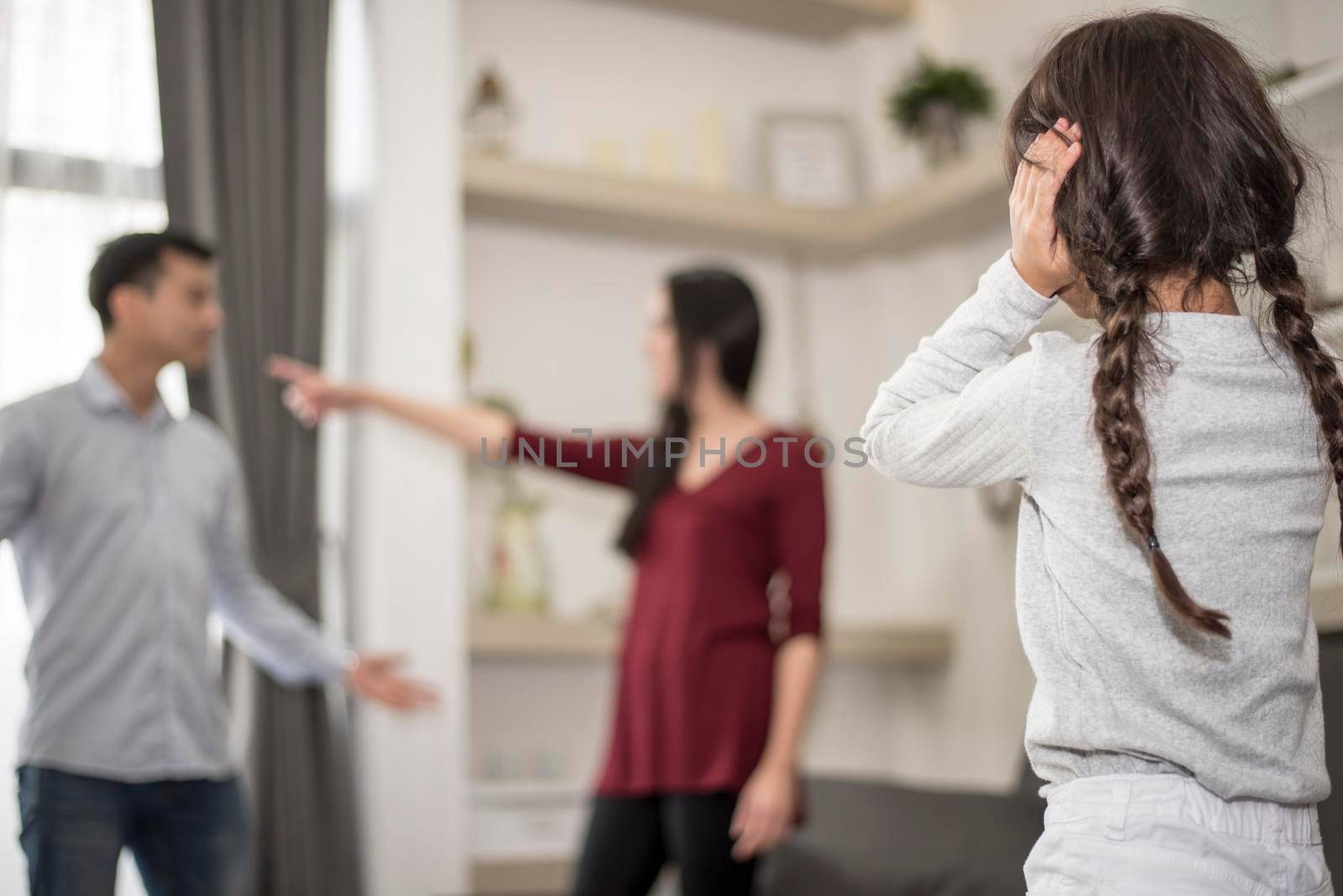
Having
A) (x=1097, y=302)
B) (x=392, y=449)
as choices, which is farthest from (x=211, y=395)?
(x=1097, y=302)

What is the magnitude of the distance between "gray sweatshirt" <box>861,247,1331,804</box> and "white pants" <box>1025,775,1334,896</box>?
15mm

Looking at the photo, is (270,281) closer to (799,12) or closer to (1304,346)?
(799,12)

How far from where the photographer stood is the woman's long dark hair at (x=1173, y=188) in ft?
2.94

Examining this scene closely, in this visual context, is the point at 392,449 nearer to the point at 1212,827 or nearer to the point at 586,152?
the point at 586,152

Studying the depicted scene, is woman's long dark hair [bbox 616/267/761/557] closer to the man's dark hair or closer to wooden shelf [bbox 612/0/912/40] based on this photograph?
the man's dark hair

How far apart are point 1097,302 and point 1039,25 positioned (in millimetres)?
1943

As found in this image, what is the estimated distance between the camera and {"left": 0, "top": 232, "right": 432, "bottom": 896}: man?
1.64 metres

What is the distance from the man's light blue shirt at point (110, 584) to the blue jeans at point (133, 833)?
25 millimetres

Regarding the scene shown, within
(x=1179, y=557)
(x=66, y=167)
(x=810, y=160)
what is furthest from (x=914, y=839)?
(x=810, y=160)

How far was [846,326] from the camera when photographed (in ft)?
12.3

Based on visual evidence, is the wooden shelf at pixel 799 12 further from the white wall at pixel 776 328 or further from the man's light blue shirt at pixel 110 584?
the man's light blue shirt at pixel 110 584

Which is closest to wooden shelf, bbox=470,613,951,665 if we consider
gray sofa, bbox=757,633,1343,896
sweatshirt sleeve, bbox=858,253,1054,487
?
gray sofa, bbox=757,633,1343,896

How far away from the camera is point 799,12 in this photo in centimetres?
369

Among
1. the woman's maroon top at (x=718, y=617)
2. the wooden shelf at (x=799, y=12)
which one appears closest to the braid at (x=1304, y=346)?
the woman's maroon top at (x=718, y=617)
